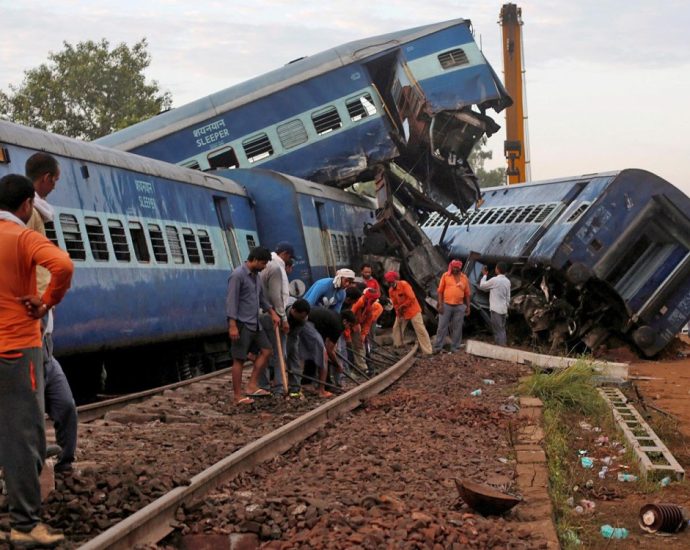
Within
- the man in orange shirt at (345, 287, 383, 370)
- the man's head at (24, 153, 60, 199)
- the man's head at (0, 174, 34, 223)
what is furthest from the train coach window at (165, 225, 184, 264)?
the man's head at (0, 174, 34, 223)

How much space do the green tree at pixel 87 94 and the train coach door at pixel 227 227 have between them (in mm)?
38884

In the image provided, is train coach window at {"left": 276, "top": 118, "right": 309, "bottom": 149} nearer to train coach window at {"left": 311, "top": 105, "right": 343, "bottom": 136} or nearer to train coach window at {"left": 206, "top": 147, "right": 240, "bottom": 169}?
train coach window at {"left": 311, "top": 105, "right": 343, "bottom": 136}

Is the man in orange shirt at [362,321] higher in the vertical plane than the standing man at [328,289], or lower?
lower

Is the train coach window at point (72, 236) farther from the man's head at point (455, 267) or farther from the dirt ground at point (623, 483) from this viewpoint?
the man's head at point (455, 267)

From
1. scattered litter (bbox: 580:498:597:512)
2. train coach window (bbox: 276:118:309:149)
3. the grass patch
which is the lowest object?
the grass patch

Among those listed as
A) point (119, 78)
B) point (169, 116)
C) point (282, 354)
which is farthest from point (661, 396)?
point (119, 78)

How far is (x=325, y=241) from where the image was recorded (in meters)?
21.2

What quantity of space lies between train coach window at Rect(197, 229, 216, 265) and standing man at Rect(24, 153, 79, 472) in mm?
10081

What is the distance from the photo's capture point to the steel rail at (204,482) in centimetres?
529

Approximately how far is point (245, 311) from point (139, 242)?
11.5 feet

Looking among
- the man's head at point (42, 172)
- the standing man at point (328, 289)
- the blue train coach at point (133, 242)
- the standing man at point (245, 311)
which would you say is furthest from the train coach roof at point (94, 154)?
the man's head at point (42, 172)

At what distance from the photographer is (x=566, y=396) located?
13.1 meters

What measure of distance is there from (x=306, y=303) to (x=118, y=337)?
→ 8.14 feet

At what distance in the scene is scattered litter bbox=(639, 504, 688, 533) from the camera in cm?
688
